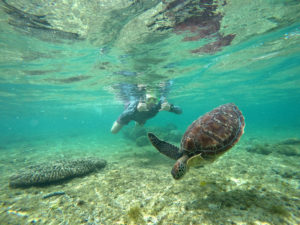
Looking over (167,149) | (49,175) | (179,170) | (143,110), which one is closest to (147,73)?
(143,110)

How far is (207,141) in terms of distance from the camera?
10.6 feet

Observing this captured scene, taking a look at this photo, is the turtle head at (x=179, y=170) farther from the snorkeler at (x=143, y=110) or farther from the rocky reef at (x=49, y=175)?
the snorkeler at (x=143, y=110)

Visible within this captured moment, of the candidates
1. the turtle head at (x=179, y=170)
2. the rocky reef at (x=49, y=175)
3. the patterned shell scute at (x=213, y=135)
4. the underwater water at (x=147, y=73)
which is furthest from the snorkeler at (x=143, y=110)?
the turtle head at (x=179, y=170)

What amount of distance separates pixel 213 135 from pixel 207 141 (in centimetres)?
23

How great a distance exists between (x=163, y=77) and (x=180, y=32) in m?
7.91

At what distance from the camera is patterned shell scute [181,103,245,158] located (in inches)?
126

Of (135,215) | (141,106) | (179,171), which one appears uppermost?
(141,106)

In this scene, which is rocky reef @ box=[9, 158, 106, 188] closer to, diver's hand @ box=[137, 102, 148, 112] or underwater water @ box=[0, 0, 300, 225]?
underwater water @ box=[0, 0, 300, 225]

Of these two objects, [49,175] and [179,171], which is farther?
[49,175]

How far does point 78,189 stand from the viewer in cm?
464

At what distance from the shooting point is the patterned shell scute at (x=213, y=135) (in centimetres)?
319

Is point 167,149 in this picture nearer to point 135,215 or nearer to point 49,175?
point 135,215

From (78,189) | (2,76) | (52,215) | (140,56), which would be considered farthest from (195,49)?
(2,76)

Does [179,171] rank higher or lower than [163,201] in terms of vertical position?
higher
